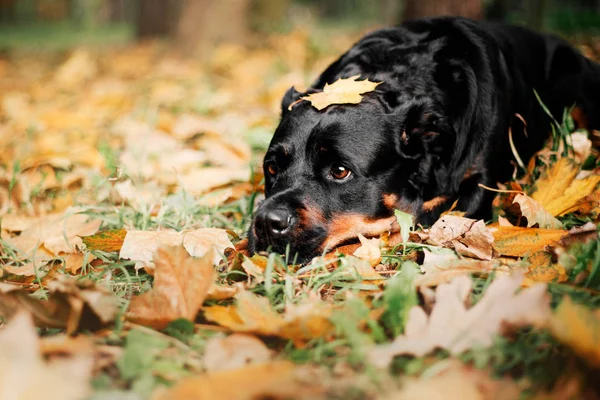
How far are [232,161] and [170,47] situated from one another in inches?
243

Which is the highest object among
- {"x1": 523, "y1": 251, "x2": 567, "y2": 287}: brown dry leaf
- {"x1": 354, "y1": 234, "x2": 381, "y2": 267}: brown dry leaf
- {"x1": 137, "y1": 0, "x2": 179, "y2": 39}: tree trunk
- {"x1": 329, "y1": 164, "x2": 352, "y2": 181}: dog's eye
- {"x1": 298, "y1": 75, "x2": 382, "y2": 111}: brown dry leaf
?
{"x1": 298, "y1": 75, "x2": 382, "y2": 111}: brown dry leaf

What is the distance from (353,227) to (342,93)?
2.11 feet

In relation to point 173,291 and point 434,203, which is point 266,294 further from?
point 434,203

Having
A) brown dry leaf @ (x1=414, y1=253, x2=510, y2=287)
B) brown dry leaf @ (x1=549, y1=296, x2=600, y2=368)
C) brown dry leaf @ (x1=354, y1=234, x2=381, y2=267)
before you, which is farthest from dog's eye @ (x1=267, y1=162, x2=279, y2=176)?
brown dry leaf @ (x1=549, y1=296, x2=600, y2=368)

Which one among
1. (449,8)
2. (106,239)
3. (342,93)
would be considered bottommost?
(106,239)

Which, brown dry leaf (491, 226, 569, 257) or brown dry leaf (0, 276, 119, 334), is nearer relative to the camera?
brown dry leaf (0, 276, 119, 334)

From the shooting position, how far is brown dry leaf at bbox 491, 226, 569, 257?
211cm

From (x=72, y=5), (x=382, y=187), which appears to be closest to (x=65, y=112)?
(x=382, y=187)

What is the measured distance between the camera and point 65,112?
5383 millimetres

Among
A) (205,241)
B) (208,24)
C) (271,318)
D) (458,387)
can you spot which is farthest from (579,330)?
(208,24)

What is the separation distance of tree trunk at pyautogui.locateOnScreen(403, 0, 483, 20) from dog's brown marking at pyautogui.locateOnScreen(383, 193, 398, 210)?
4.15 m

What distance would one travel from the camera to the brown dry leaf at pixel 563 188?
96.3 inches

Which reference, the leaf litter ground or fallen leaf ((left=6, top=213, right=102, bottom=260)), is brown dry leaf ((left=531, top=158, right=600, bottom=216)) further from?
fallen leaf ((left=6, top=213, right=102, bottom=260))

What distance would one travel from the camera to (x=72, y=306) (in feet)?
5.27
